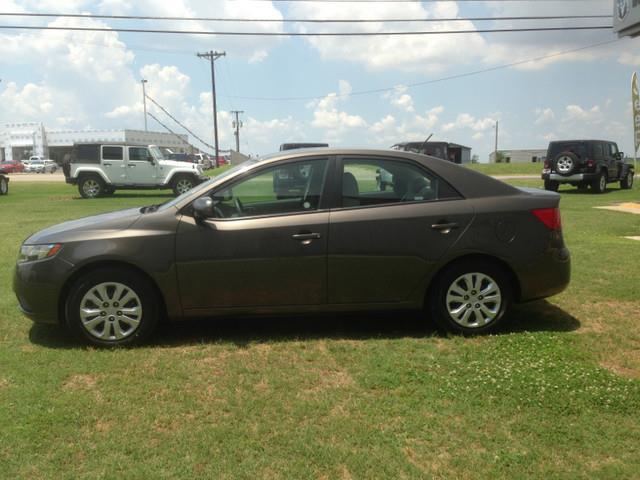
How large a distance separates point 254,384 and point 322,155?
6.26 ft

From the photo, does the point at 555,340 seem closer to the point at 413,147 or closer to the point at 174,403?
the point at 174,403

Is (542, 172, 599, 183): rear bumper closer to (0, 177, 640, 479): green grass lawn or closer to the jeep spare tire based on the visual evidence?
the jeep spare tire

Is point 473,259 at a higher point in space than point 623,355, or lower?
higher

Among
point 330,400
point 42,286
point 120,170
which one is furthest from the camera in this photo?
point 120,170

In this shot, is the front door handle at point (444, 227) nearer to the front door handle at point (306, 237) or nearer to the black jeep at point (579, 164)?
the front door handle at point (306, 237)

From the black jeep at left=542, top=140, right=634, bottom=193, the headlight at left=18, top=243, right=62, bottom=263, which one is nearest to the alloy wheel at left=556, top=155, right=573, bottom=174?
the black jeep at left=542, top=140, right=634, bottom=193

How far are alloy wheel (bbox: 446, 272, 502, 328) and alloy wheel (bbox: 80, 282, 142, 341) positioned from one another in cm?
251

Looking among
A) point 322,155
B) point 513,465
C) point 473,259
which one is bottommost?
point 513,465

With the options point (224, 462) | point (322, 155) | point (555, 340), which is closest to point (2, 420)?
point (224, 462)

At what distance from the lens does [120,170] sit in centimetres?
2178

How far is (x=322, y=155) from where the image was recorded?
4.70m

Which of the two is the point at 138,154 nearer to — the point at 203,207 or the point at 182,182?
the point at 182,182

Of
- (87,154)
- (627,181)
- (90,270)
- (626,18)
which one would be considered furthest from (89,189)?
(627,181)

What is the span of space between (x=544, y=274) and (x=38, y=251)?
13.4 ft
